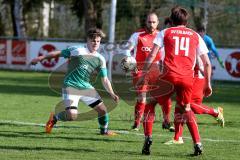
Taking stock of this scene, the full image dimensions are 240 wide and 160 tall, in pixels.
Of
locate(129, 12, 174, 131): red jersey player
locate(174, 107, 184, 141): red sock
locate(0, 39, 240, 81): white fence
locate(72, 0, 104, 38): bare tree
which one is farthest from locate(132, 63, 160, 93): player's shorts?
locate(72, 0, 104, 38): bare tree

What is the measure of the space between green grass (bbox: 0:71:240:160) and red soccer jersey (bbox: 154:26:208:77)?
114 centimetres

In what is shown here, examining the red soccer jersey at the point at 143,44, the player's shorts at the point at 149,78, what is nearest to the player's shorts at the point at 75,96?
the player's shorts at the point at 149,78

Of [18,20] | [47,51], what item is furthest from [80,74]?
[18,20]

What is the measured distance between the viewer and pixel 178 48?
30.8 feet

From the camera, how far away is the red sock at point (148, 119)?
9664mm

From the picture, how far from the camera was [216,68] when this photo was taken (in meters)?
27.8

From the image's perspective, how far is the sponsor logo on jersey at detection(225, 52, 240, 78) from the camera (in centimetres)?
2714

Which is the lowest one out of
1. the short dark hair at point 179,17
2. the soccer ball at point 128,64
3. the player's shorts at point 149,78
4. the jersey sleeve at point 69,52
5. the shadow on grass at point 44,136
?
the shadow on grass at point 44,136

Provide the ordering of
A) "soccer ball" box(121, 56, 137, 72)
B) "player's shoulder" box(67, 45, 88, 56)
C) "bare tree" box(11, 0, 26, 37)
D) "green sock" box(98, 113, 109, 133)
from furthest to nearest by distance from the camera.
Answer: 1. "bare tree" box(11, 0, 26, 37)
2. "green sock" box(98, 113, 109, 133)
3. "soccer ball" box(121, 56, 137, 72)
4. "player's shoulder" box(67, 45, 88, 56)

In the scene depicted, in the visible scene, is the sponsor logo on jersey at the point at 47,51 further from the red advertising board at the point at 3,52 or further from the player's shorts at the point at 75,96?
the player's shorts at the point at 75,96

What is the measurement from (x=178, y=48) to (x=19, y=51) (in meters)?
24.0

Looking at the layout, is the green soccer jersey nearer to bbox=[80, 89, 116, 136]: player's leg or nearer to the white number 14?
bbox=[80, 89, 116, 136]: player's leg

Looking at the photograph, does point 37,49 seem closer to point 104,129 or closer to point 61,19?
point 61,19

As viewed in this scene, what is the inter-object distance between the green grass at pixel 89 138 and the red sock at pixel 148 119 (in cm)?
32
